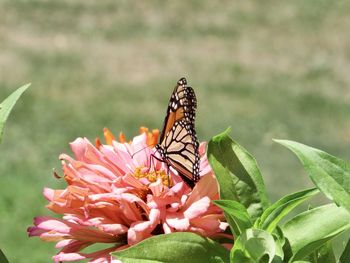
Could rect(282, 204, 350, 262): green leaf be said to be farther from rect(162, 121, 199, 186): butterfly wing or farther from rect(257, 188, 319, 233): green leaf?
rect(162, 121, 199, 186): butterfly wing

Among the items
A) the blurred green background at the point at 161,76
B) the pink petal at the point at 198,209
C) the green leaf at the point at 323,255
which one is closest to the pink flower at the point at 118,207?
the pink petal at the point at 198,209

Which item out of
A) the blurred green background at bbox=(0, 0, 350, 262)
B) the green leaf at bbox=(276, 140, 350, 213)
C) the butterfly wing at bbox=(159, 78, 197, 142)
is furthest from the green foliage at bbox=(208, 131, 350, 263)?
the blurred green background at bbox=(0, 0, 350, 262)

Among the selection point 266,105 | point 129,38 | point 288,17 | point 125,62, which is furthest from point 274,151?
point 288,17

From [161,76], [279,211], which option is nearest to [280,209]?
[279,211]

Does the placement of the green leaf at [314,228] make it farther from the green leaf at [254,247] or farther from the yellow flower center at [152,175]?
the yellow flower center at [152,175]

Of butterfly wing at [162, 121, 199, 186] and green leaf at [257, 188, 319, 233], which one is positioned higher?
butterfly wing at [162, 121, 199, 186]

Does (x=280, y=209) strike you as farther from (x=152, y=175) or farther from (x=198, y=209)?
(x=152, y=175)

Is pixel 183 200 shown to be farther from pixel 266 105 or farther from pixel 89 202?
pixel 266 105
